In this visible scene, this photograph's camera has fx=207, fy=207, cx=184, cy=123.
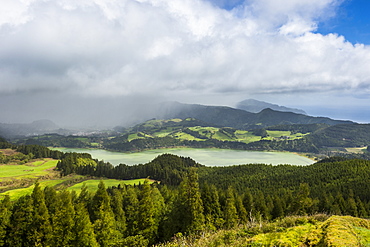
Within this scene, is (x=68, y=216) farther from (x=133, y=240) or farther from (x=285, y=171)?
(x=285, y=171)

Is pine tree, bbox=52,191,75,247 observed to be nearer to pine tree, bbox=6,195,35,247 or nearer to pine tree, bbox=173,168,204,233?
pine tree, bbox=6,195,35,247

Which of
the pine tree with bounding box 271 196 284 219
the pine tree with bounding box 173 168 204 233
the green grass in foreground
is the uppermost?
the green grass in foreground

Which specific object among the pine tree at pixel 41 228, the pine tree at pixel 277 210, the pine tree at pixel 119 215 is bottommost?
the pine tree at pixel 277 210

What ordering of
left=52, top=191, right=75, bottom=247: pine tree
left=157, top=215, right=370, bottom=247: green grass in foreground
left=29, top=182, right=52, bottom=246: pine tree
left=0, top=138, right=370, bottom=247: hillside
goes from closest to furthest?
1. left=157, top=215, right=370, bottom=247: green grass in foreground
2. left=0, top=138, right=370, bottom=247: hillside
3. left=52, top=191, right=75, bottom=247: pine tree
4. left=29, top=182, right=52, bottom=246: pine tree

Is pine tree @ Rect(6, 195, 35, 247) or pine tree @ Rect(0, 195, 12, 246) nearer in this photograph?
pine tree @ Rect(0, 195, 12, 246)

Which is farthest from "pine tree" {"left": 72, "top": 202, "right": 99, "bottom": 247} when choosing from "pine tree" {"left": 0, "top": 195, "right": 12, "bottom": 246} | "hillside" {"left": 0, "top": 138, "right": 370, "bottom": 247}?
"pine tree" {"left": 0, "top": 195, "right": 12, "bottom": 246}

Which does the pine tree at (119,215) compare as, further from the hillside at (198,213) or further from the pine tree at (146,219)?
the pine tree at (146,219)

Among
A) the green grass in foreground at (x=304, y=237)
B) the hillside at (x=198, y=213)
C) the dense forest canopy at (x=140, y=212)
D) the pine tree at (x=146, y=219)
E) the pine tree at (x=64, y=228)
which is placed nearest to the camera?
the green grass in foreground at (x=304, y=237)

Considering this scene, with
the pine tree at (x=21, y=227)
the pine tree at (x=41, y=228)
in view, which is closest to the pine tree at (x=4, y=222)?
the pine tree at (x=21, y=227)

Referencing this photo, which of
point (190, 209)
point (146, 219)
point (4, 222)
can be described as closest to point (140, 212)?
point (146, 219)

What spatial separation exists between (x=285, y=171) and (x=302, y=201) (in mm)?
73611

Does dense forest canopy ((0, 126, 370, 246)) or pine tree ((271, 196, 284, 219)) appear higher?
dense forest canopy ((0, 126, 370, 246))

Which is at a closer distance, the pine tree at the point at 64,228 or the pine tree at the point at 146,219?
the pine tree at the point at 64,228

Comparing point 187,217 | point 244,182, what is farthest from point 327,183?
point 187,217
